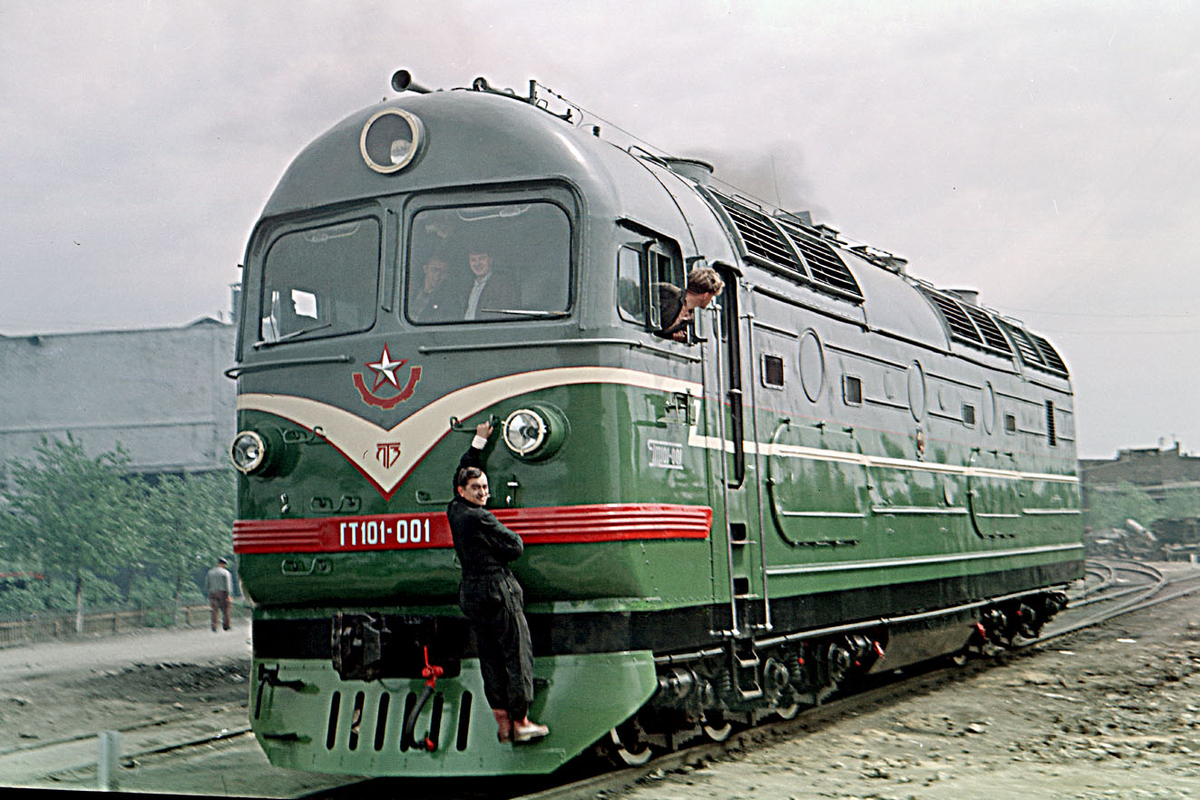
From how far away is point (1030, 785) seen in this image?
6848 millimetres

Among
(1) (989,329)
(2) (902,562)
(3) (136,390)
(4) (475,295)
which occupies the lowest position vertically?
(2) (902,562)

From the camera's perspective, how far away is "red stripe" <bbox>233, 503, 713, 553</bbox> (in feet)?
20.9

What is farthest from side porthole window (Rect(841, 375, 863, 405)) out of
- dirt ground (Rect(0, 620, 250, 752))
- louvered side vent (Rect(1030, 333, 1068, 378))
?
louvered side vent (Rect(1030, 333, 1068, 378))

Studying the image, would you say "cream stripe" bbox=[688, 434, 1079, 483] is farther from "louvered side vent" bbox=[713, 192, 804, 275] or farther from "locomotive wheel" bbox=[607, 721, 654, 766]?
"locomotive wheel" bbox=[607, 721, 654, 766]

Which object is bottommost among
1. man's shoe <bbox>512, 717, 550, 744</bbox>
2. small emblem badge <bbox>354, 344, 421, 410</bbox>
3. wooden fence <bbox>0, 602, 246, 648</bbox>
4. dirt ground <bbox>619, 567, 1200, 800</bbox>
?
dirt ground <bbox>619, 567, 1200, 800</bbox>

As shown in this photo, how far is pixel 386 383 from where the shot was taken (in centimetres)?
671

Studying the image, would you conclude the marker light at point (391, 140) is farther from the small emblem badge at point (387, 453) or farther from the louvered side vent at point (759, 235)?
the louvered side vent at point (759, 235)

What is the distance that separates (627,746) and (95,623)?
45.5ft

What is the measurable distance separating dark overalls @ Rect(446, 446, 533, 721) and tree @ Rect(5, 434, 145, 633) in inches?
580

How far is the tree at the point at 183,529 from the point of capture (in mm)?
21094

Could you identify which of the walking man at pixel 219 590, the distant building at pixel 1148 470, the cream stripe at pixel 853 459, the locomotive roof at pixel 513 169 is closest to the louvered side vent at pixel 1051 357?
the cream stripe at pixel 853 459

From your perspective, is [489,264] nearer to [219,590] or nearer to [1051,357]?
[1051,357]

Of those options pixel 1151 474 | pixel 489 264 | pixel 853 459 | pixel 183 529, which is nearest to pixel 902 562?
pixel 853 459

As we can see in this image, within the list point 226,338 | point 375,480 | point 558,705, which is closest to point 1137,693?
point 558,705
